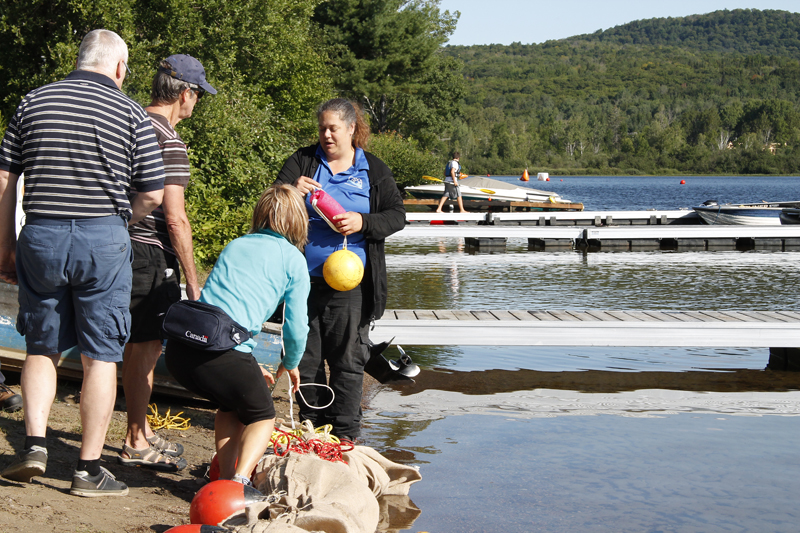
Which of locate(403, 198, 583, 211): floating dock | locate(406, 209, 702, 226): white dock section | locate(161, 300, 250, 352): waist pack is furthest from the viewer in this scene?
locate(403, 198, 583, 211): floating dock

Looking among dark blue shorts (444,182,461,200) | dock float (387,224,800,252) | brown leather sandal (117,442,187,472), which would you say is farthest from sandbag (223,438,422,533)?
dark blue shorts (444,182,461,200)

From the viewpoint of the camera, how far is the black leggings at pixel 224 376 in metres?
3.29

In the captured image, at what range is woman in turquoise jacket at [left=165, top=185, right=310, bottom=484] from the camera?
3.31 meters

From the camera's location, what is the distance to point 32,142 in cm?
327

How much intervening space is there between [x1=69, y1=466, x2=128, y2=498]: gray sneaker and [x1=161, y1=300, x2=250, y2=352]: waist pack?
766 millimetres

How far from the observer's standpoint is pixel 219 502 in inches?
121

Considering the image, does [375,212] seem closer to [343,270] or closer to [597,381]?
[343,270]

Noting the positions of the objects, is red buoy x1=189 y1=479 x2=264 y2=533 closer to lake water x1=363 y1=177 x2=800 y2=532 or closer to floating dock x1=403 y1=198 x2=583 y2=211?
lake water x1=363 y1=177 x2=800 y2=532

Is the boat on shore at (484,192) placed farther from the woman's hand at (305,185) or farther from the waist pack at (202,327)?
the waist pack at (202,327)

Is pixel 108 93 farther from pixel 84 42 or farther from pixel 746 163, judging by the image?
pixel 746 163

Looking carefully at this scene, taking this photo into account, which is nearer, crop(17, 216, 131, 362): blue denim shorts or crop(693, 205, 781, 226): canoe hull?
crop(17, 216, 131, 362): blue denim shorts

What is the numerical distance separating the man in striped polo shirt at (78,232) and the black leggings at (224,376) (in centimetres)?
33

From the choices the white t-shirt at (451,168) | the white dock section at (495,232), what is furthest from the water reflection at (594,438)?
the white t-shirt at (451,168)

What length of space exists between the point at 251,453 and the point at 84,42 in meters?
2.09
